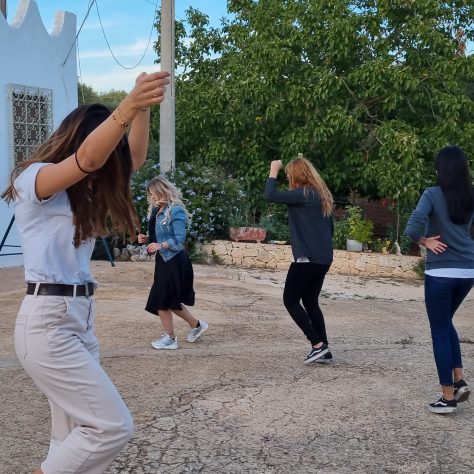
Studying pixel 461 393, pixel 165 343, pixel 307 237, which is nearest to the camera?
pixel 461 393

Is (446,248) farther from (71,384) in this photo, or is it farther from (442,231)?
(71,384)

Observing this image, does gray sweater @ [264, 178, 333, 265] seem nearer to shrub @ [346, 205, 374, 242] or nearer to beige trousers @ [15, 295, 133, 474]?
beige trousers @ [15, 295, 133, 474]

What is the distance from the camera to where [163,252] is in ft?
20.5

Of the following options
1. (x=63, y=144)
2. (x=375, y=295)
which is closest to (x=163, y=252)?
(x=63, y=144)

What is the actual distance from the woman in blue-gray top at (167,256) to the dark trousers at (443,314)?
7.83 feet

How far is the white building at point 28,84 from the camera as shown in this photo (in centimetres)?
1034

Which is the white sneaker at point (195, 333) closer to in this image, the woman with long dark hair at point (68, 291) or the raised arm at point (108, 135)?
the woman with long dark hair at point (68, 291)

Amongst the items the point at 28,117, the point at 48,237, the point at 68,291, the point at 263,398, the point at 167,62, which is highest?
the point at 167,62

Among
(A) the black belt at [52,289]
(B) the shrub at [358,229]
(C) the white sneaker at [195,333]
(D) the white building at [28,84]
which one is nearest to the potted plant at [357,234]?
(B) the shrub at [358,229]

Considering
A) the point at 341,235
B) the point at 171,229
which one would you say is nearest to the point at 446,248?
the point at 171,229

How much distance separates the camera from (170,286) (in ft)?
20.4

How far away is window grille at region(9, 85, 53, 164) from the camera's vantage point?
34.4 feet

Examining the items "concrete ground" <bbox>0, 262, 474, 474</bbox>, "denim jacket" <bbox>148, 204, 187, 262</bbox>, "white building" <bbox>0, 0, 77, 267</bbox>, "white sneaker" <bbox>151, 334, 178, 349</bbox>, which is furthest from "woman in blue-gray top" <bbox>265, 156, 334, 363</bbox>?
"white building" <bbox>0, 0, 77, 267</bbox>

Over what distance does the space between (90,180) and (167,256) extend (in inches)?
145
